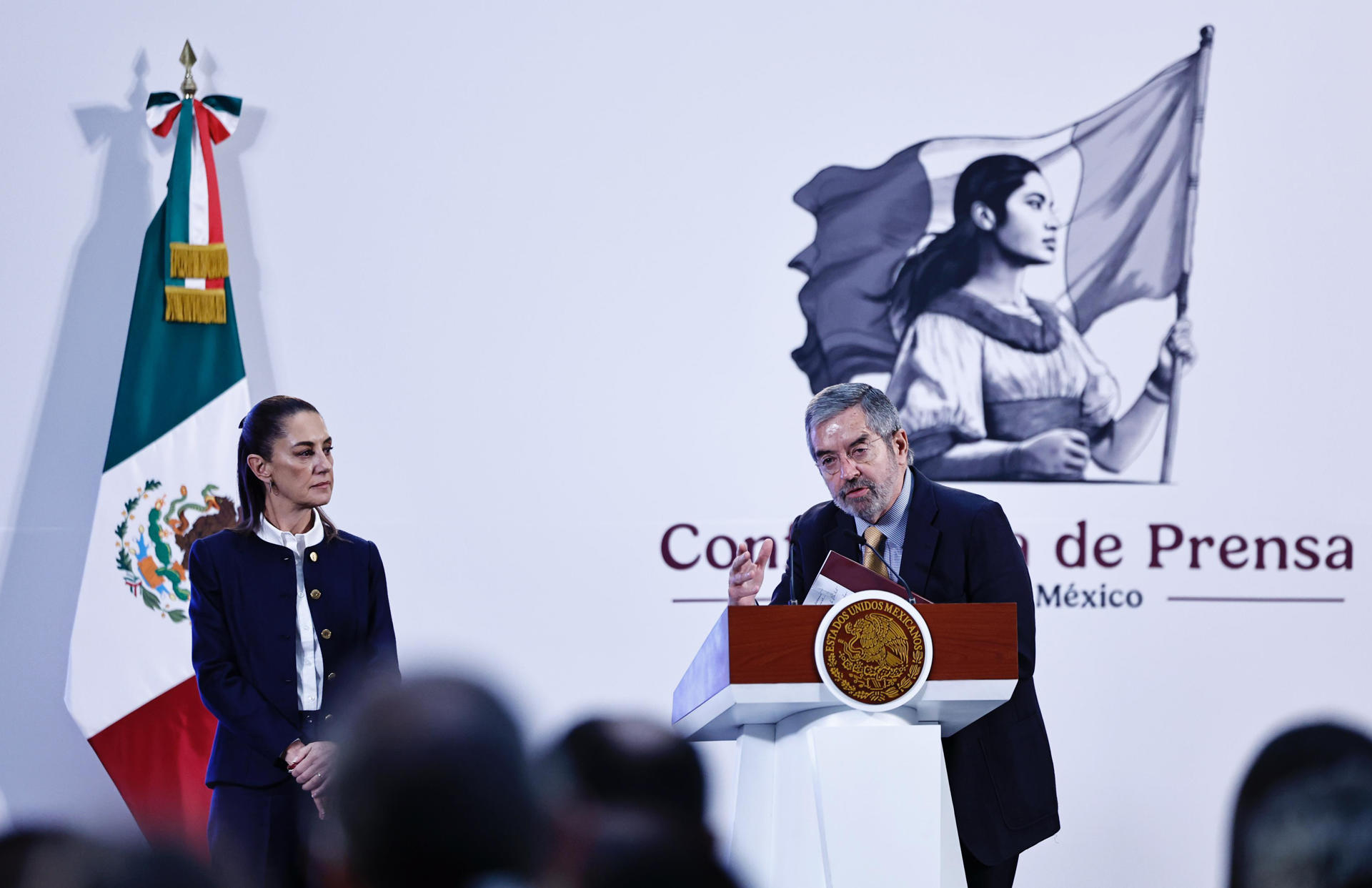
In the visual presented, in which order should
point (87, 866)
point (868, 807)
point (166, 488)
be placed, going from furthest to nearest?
point (166, 488)
point (868, 807)
point (87, 866)

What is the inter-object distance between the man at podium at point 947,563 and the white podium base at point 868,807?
32cm

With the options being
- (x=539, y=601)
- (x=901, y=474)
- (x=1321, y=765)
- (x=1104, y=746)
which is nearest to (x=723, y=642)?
(x=901, y=474)

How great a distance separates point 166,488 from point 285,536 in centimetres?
165

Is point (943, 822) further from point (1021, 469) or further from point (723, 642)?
point (1021, 469)

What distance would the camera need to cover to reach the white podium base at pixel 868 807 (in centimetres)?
260

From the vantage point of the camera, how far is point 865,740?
263cm

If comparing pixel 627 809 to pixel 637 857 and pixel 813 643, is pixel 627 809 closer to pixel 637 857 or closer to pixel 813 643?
pixel 637 857

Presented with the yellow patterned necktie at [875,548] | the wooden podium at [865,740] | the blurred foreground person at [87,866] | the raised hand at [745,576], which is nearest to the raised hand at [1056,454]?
the yellow patterned necktie at [875,548]

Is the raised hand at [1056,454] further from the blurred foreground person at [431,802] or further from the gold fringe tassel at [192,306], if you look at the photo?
the blurred foreground person at [431,802]

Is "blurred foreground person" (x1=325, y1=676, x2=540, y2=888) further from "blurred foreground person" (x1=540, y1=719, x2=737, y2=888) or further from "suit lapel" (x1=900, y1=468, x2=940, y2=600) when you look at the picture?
"suit lapel" (x1=900, y1=468, x2=940, y2=600)

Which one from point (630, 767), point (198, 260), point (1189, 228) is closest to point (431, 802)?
point (630, 767)

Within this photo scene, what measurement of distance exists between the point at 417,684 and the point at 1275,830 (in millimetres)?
727

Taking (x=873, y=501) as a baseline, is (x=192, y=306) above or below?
above

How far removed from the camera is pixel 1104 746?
4.94 m
